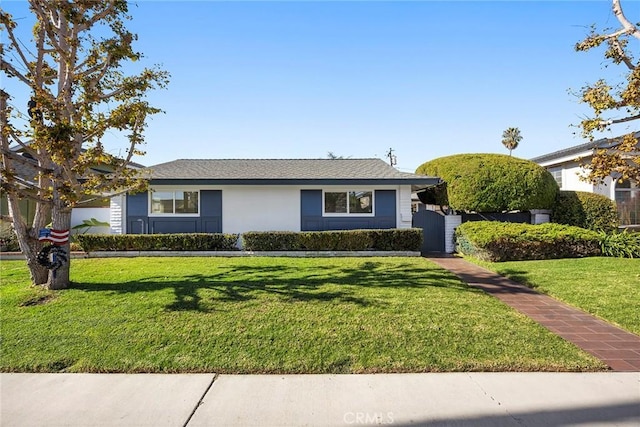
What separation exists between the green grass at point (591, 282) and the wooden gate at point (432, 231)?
346 centimetres

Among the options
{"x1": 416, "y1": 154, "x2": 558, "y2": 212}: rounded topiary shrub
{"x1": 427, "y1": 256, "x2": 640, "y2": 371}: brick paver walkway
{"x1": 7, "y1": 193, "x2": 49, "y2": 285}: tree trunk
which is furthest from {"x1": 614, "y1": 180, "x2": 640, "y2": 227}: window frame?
{"x1": 7, "y1": 193, "x2": 49, "y2": 285}: tree trunk

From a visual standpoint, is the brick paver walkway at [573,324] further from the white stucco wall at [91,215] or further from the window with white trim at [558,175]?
the white stucco wall at [91,215]

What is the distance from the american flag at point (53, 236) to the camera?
6761 mm

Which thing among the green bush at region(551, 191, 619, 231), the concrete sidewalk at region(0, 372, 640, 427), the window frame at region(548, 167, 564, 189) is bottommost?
the concrete sidewalk at region(0, 372, 640, 427)

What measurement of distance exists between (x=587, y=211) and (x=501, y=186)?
3231mm

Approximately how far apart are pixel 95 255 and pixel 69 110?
6722 millimetres

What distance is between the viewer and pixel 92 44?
283 inches

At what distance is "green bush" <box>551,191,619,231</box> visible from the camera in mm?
12820

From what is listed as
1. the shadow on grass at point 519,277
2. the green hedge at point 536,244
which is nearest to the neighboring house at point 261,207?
the green hedge at point 536,244

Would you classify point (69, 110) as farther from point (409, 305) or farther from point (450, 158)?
point (450, 158)

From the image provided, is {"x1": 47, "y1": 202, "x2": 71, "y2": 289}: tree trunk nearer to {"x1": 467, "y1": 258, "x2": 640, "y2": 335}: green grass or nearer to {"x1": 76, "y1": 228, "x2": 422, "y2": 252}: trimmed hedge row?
{"x1": 76, "y1": 228, "x2": 422, "y2": 252}: trimmed hedge row

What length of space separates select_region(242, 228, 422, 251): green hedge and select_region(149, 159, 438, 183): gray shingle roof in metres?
2.09

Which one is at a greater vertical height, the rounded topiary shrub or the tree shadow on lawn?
the rounded topiary shrub

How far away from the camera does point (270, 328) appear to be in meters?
4.86
